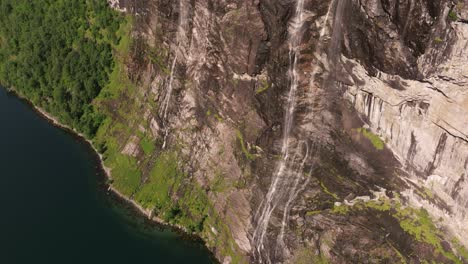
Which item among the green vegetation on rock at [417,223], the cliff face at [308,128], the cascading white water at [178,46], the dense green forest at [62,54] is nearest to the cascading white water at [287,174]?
the cliff face at [308,128]

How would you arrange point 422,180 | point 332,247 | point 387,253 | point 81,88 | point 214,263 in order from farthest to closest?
point 81,88, point 214,263, point 332,247, point 387,253, point 422,180

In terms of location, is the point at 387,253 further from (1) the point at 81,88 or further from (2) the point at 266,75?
(1) the point at 81,88

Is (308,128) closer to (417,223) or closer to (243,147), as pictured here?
(243,147)

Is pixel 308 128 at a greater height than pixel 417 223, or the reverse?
→ pixel 308 128

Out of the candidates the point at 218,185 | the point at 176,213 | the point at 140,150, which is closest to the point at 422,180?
the point at 218,185

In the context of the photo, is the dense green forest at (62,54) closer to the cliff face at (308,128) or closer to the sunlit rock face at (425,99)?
the cliff face at (308,128)

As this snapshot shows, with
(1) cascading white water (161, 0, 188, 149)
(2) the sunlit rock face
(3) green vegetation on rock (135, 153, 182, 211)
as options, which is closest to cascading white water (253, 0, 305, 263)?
(2) the sunlit rock face

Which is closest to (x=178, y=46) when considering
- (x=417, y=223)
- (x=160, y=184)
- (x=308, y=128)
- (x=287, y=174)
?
(x=160, y=184)

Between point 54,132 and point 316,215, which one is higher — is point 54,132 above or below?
below
